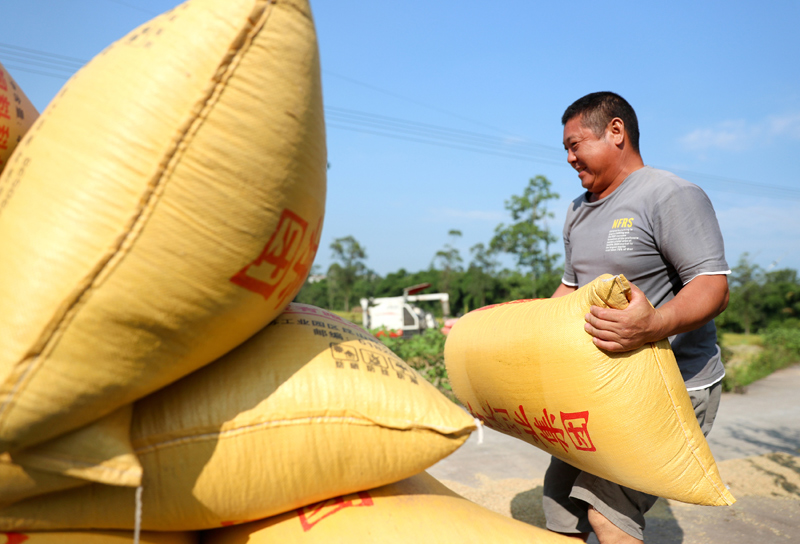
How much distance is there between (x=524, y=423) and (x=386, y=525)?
24.0 inches

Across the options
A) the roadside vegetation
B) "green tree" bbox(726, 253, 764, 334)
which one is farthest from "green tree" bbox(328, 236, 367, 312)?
"green tree" bbox(726, 253, 764, 334)

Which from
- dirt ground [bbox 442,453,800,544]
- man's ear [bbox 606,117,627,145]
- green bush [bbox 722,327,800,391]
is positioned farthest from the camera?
green bush [bbox 722,327,800,391]

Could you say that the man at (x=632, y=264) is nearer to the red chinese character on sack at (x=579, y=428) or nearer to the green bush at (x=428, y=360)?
the red chinese character on sack at (x=579, y=428)

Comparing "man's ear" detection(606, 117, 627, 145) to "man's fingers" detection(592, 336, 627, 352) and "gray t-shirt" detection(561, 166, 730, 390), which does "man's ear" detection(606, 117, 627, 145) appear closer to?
"gray t-shirt" detection(561, 166, 730, 390)

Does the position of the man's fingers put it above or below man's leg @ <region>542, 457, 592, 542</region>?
above

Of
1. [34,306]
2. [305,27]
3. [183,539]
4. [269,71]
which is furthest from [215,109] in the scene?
[183,539]

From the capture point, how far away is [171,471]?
1.11 meters

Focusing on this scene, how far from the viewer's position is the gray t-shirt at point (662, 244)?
1.64 meters

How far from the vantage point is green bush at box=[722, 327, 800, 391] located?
776 centimetres

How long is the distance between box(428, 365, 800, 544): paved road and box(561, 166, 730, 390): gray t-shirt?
140 cm

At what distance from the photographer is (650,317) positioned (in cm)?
141

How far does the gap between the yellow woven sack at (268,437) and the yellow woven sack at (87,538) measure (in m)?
0.02

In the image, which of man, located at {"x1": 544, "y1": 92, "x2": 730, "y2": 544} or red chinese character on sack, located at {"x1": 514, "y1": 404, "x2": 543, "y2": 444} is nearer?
man, located at {"x1": 544, "y1": 92, "x2": 730, "y2": 544}

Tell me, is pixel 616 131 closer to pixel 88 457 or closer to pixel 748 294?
pixel 88 457
